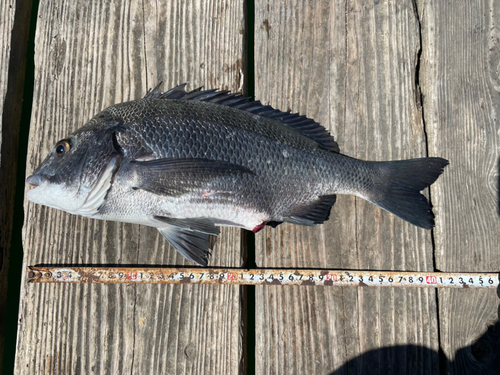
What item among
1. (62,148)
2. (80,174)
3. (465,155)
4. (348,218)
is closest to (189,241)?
(80,174)

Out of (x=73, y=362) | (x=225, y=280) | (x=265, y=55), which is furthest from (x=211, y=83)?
(x=73, y=362)

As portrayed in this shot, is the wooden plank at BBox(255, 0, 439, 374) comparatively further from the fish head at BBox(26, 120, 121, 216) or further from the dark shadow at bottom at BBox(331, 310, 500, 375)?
the fish head at BBox(26, 120, 121, 216)

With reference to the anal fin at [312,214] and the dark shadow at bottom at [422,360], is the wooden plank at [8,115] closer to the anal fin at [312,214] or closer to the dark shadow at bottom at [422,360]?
the anal fin at [312,214]

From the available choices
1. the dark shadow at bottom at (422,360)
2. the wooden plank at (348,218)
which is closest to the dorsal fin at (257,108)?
the wooden plank at (348,218)

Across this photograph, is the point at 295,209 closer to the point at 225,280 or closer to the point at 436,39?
the point at 225,280

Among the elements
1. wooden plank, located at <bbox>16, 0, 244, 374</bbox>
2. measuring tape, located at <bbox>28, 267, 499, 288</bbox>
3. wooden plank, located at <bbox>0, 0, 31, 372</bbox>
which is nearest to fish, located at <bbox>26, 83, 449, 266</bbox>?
measuring tape, located at <bbox>28, 267, 499, 288</bbox>
